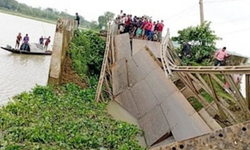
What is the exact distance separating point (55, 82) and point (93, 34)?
4825mm

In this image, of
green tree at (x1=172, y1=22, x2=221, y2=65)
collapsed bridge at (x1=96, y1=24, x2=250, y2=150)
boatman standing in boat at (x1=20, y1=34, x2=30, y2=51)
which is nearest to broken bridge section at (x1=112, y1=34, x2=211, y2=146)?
collapsed bridge at (x1=96, y1=24, x2=250, y2=150)

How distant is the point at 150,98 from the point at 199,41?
402 inches

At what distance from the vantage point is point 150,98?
39.0ft

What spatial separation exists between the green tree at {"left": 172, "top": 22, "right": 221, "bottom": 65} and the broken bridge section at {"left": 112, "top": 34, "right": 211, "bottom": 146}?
14.4 ft

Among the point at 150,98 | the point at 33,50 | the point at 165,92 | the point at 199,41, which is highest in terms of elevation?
the point at 33,50

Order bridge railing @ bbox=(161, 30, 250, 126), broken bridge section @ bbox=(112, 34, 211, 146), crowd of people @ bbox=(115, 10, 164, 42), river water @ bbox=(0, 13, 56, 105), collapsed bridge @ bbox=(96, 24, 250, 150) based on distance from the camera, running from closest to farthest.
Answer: bridge railing @ bbox=(161, 30, 250, 126) → collapsed bridge @ bbox=(96, 24, 250, 150) → broken bridge section @ bbox=(112, 34, 211, 146) → river water @ bbox=(0, 13, 56, 105) → crowd of people @ bbox=(115, 10, 164, 42)

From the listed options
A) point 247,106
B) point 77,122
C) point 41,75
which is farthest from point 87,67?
point 247,106

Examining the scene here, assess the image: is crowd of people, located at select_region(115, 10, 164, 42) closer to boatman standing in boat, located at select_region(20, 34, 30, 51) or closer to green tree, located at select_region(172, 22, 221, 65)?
green tree, located at select_region(172, 22, 221, 65)

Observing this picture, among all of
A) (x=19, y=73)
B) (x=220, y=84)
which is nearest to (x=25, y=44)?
(x=19, y=73)

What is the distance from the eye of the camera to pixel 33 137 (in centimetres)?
821

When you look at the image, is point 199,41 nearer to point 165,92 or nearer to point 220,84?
point 165,92

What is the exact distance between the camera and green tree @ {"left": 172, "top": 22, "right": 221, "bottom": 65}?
20047 mm

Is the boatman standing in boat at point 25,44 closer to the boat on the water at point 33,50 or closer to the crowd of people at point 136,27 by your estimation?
the boat on the water at point 33,50

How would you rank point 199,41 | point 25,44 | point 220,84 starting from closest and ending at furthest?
1. point 220,84
2. point 199,41
3. point 25,44
